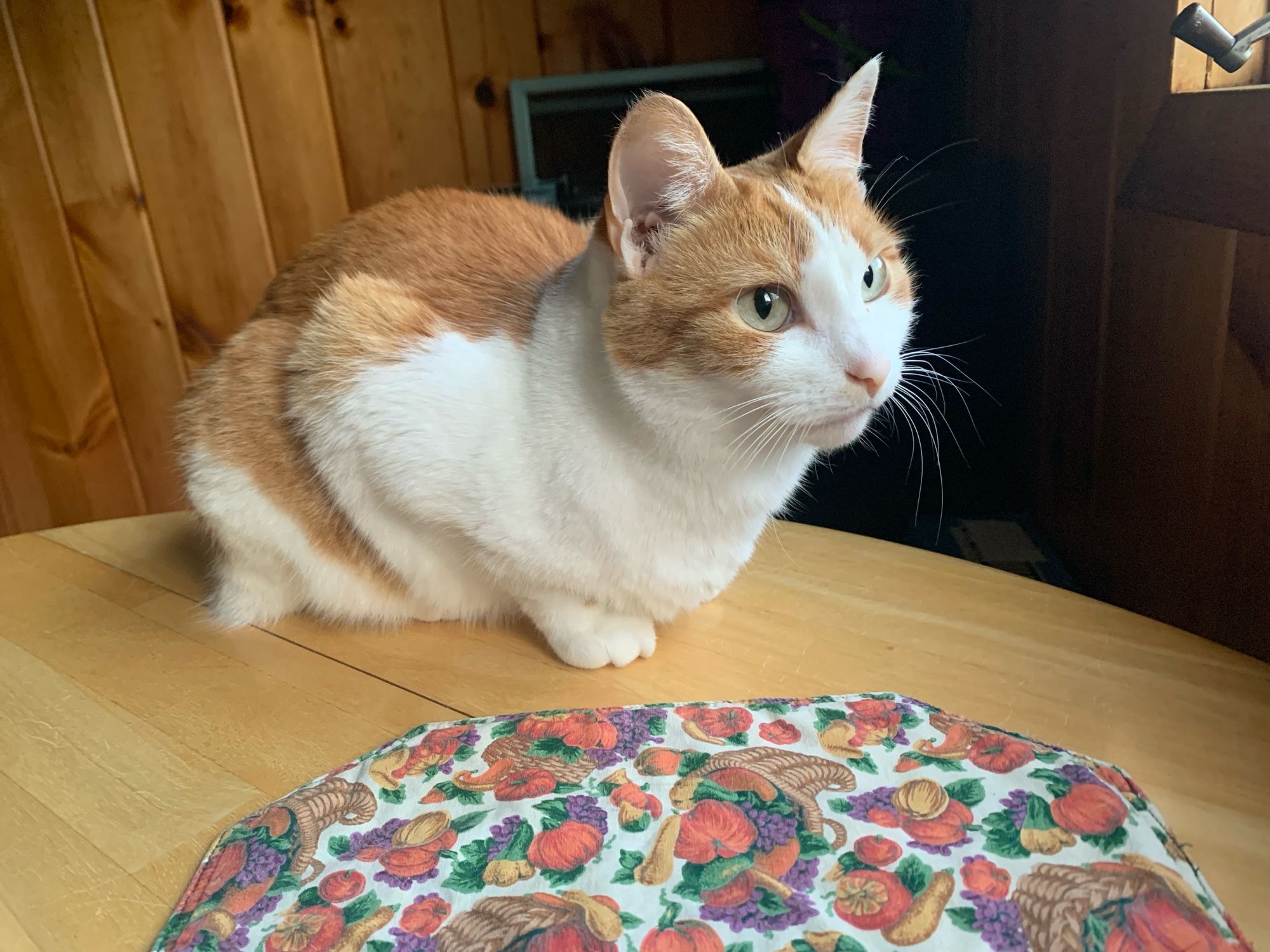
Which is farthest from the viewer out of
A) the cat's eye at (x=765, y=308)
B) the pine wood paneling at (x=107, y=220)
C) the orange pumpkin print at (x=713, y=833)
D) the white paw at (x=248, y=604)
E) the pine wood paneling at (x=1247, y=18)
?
the pine wood paneling at (x=107, y=220)

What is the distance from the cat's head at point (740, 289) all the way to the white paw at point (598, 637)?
0.23 meters

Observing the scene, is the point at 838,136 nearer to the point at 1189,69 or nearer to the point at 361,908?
the point at 1189,69

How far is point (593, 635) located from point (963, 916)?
389 mm

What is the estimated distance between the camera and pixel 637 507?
0.79 metres

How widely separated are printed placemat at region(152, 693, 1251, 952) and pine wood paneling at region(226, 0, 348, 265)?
3.52ft

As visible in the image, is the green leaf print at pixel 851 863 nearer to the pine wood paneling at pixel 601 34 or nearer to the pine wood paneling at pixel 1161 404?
the pine wood paneling at pixel 1161 404

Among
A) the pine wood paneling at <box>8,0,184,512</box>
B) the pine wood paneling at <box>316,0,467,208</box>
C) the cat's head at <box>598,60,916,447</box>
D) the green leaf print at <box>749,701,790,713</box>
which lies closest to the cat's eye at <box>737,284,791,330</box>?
the cat's head at <box>598,60,916,447</box>

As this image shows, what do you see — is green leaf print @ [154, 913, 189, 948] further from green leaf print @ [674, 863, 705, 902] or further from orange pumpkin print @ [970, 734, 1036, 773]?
orange pumpkin print @ [970, 734, 1036, 773]

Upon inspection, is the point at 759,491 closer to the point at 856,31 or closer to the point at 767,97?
the point at 856,31

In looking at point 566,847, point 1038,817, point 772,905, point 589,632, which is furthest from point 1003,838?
point 589,632

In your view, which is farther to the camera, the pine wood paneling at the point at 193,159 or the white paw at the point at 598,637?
the pine wood paneling at the point at 193,159

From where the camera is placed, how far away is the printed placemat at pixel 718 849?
1.74ft

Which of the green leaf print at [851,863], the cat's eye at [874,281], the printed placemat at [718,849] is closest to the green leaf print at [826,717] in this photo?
the printed placemat at [718,849]

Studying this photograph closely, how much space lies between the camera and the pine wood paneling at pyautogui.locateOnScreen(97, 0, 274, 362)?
1.35 metres
